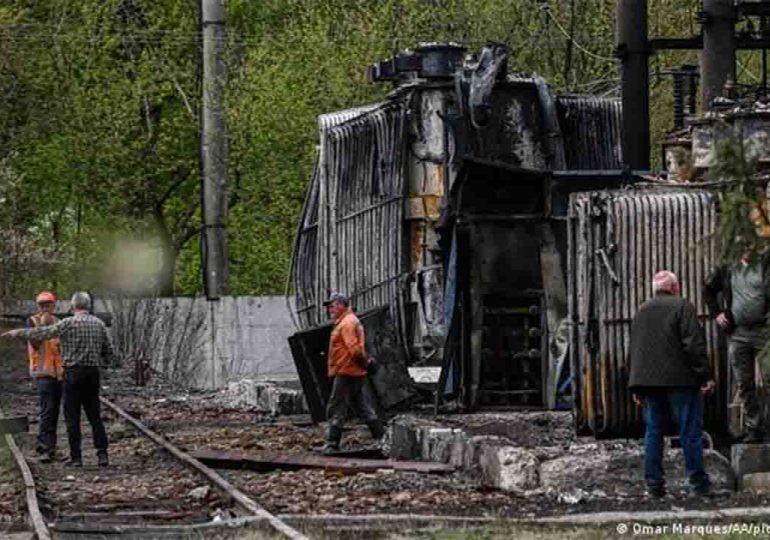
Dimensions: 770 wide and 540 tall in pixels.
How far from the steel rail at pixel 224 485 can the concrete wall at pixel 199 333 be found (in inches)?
589

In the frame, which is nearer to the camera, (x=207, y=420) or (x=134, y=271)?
(x=207, y=420)

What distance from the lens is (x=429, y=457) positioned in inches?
851

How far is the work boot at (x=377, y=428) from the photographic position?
23.7 meters

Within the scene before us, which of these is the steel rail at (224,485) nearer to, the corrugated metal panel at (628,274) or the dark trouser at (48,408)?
the dark trouser at (48,408)

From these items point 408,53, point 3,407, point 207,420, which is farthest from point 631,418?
point 3,407

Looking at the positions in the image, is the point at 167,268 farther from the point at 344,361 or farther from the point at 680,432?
the point at 680,432

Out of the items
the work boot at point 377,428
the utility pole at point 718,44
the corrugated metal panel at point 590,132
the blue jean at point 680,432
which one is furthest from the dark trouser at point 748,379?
the corrugated metal panel at point 590,132

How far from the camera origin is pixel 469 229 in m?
24.7

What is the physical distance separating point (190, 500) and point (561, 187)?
761cm

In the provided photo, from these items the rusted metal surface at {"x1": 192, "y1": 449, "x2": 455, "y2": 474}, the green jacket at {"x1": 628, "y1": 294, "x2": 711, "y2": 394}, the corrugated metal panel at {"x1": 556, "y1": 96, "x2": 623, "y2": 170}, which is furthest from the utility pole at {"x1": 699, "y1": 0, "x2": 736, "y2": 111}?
the green jacket at {"x1": 628, "y1": 294, "x2": 711, "y2": 394}

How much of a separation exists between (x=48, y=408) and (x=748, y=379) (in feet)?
29.2

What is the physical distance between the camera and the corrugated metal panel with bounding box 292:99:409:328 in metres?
27.5

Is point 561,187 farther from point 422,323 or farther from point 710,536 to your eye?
point 710,536

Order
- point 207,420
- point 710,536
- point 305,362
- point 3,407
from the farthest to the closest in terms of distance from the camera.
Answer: point 3,407 → point 207,420 → point 305,362 → point 710,536
